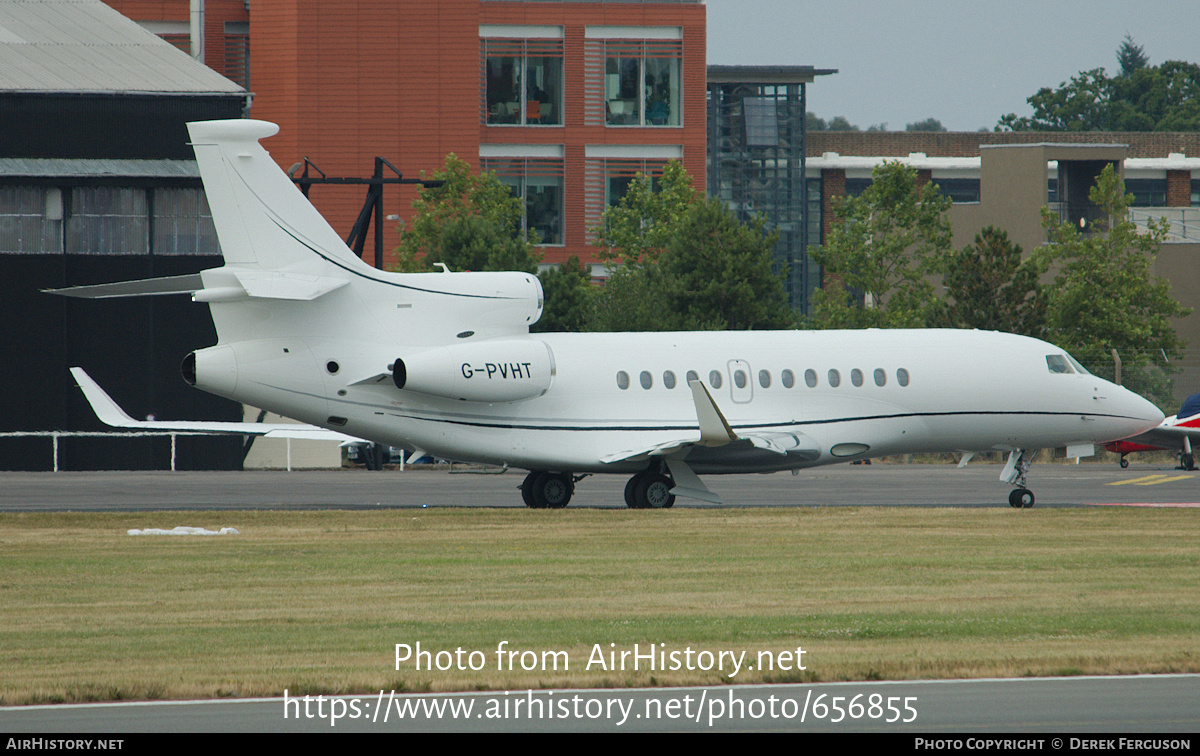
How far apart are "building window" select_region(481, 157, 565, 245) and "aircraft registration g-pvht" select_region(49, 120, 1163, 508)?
1943 inches

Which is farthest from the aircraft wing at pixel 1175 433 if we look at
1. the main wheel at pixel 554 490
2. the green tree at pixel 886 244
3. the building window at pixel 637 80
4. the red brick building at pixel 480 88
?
the building window at pixel 637 80

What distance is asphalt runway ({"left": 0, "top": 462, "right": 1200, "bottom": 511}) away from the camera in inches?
1152

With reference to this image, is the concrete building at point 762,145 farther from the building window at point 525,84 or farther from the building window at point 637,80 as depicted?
the building window at point 525,84

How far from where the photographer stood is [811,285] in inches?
4437

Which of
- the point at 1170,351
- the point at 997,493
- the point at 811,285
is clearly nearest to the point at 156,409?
the point at 997,493

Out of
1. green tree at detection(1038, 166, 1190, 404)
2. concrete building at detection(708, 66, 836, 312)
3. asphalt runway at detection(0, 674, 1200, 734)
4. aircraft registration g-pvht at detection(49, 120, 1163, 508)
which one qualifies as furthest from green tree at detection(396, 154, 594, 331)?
asphalt runway at detection(0, 674, 1200, 734)

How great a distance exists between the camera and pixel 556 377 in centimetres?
2638

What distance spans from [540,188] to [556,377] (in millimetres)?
52365

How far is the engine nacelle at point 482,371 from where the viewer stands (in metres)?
25.0

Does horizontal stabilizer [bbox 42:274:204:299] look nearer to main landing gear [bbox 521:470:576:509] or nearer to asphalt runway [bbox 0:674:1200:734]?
main landing gear [bbox 521:470:576:509]

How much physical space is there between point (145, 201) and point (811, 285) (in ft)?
238

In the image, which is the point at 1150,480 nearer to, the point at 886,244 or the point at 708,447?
the point at 708,447

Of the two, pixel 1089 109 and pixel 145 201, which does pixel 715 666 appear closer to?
pixel 145 201

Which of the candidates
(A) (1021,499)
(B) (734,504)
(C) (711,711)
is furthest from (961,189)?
(C) (711,711)
